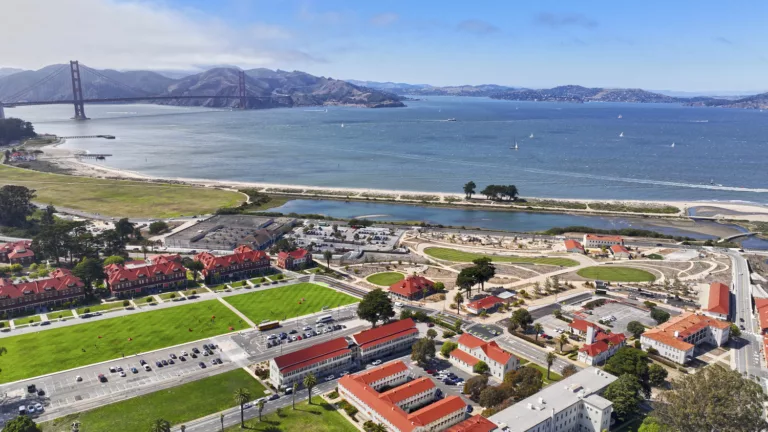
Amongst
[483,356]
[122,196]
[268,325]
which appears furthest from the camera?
[122,196]

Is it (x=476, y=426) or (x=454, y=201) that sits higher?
(x=454, y=201)

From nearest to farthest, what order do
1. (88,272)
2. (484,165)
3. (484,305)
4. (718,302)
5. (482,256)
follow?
1. (718,302)
2. (484,305)
3. (88,272)
4. (482,256)
5. (484,165)

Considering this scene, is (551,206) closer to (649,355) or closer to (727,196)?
(727,196)

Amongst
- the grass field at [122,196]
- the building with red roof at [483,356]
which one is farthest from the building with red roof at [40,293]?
the building with red roof at [483,356]

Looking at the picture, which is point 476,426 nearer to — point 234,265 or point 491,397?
point 491,397

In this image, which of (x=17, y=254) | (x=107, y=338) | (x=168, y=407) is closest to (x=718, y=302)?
(x=168, y=407)

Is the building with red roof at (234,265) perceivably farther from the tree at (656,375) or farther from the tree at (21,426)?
the tree at (656,375)

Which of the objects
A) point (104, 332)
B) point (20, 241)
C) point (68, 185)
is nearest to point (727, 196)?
point (104, 332)
